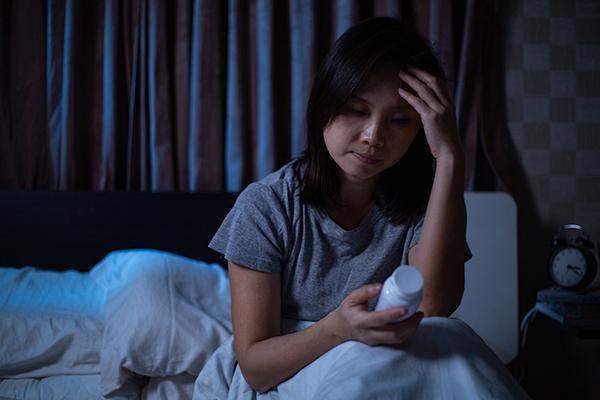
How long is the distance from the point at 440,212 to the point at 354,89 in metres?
0.23

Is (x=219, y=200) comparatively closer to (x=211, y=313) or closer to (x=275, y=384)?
(x=211, y=313)

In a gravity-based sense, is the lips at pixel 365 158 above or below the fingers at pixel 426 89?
below

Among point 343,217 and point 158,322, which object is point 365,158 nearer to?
point 343,217

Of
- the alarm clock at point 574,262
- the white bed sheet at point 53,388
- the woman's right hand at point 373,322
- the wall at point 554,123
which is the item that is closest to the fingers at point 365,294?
the woman's right hand at point 373,322

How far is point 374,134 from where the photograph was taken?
836mm

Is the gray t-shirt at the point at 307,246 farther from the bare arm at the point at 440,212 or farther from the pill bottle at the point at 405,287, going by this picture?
the pill bottle at the point at 405,287

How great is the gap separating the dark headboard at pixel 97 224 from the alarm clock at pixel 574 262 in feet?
3.38

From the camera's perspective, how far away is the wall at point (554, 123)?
6.62 ft

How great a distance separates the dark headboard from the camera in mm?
1761

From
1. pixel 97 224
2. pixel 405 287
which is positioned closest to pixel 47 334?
pixel 97 224

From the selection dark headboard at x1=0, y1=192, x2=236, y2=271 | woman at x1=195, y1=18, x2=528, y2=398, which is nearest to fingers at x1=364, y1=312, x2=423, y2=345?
woman at x1=195, y1=18, x2=528, y2=398

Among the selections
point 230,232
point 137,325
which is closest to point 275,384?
point 230,232

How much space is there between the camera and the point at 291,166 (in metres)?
1.00

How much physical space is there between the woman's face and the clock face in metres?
1.11
